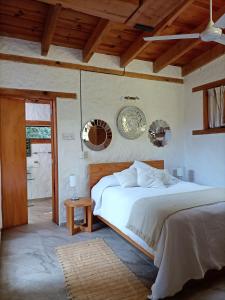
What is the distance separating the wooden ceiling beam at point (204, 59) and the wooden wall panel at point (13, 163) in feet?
11.5

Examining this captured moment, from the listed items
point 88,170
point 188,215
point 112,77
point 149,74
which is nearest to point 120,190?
point 88,170

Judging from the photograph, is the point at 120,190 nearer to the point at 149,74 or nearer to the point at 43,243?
the point at 43,243

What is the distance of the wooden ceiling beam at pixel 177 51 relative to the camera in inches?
143

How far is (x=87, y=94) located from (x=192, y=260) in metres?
3.17

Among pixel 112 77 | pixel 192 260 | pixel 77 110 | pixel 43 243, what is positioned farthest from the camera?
pixel 112 77

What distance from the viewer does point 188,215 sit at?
229 centimetres

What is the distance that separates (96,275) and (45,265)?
2.12 feet

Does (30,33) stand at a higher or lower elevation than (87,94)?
higher

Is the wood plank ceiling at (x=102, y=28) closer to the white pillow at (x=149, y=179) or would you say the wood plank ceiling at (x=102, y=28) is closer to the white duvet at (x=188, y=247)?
the white duvet at (x=188, y=247)

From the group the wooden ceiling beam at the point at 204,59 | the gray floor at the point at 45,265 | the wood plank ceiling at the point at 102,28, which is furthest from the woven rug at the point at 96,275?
the wooden ceiling beam at the point at 204,59

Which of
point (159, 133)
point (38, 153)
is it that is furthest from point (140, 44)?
point (38, 153)

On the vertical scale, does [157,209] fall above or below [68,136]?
below

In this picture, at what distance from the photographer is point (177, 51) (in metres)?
4.20

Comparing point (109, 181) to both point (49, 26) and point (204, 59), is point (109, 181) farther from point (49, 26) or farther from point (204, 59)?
point (204, 59)
